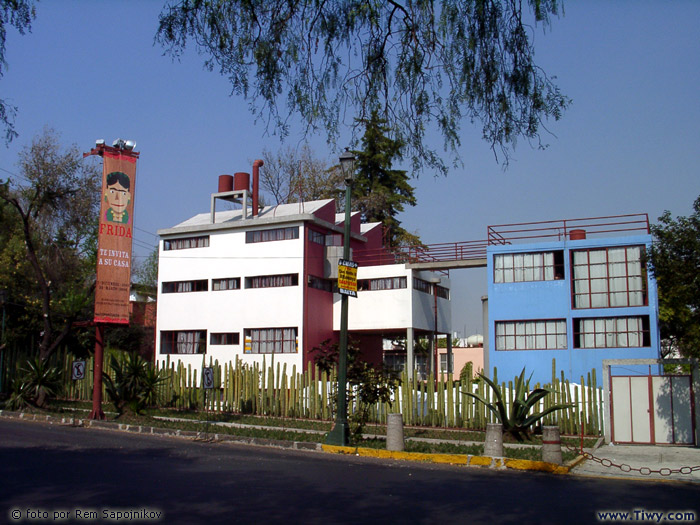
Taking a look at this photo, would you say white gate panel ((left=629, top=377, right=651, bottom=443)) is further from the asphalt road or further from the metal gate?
the asphalt road

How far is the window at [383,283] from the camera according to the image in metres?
37.6

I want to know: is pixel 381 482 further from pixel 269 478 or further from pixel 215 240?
pixel 215 240

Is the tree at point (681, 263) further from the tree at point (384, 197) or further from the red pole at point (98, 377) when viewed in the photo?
the tree at point (384, 197)

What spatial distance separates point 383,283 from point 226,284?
29.3 ft

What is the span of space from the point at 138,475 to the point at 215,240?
30282mm

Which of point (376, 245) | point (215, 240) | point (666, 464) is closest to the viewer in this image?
point (666, 464)

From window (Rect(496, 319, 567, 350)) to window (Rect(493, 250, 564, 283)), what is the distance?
217cm

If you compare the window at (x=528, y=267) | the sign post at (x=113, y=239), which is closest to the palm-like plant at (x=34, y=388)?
the sign post at (x=113, y=239)

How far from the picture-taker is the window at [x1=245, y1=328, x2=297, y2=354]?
36.6 metres

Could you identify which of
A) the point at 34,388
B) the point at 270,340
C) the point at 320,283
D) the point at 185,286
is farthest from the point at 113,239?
the point at 185,286

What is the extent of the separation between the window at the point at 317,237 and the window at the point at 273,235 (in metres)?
0.84

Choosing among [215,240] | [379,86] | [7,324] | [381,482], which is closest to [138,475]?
[381,482]

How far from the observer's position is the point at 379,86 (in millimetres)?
8367

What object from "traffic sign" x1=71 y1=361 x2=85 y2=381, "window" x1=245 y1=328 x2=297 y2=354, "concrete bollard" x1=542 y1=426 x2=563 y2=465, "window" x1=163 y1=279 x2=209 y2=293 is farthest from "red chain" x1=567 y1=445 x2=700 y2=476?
"window" x1=163 y1=279 x2=209 y2=293
